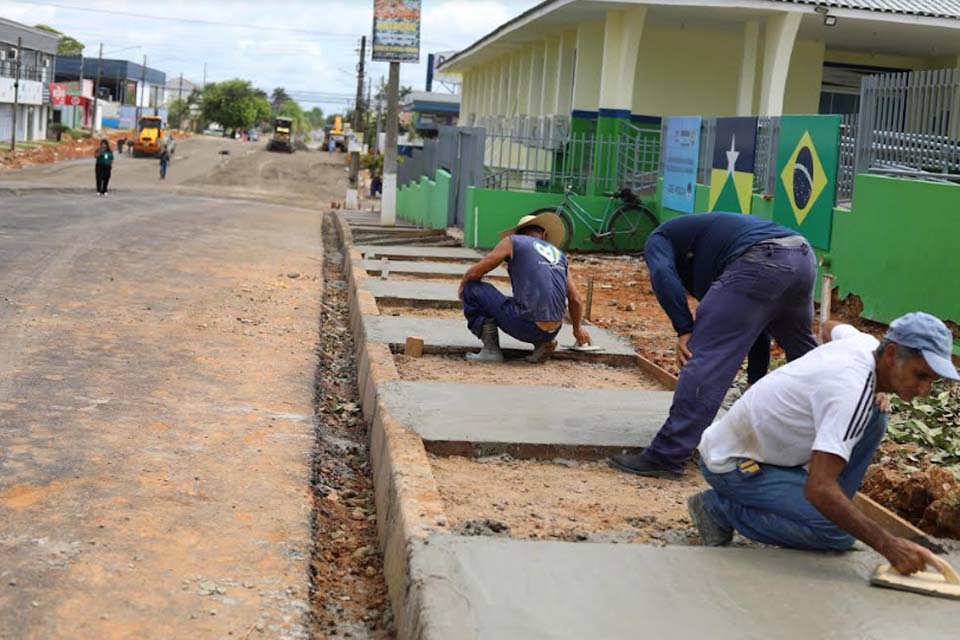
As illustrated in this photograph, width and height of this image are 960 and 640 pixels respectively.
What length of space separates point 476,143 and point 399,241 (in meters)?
2.30

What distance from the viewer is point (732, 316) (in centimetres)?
618

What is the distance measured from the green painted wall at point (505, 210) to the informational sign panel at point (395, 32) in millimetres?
10282

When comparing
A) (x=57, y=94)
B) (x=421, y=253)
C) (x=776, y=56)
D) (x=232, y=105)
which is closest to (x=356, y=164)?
(x=776, y=56)

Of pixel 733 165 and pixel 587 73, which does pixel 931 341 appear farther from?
pixel 587 73

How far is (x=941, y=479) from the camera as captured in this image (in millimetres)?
5672

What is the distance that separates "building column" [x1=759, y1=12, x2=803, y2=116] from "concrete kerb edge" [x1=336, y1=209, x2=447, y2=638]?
15538 mm

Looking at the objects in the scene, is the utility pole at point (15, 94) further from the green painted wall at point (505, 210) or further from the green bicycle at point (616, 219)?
the green bicycle at point (616, 219)

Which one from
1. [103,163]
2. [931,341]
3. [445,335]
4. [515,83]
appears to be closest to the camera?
[931,341]

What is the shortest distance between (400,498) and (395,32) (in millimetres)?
26291

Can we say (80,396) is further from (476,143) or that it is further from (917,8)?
(917,8)

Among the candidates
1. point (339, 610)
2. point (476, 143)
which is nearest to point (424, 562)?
point (339, 610)

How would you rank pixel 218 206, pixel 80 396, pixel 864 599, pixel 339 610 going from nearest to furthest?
pixel 864 599, pixel 339 610, pixel 80 396, pixel 218 206

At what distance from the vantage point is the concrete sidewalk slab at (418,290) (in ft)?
43.3

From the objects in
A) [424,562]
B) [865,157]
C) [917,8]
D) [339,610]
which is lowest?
[339,610]
